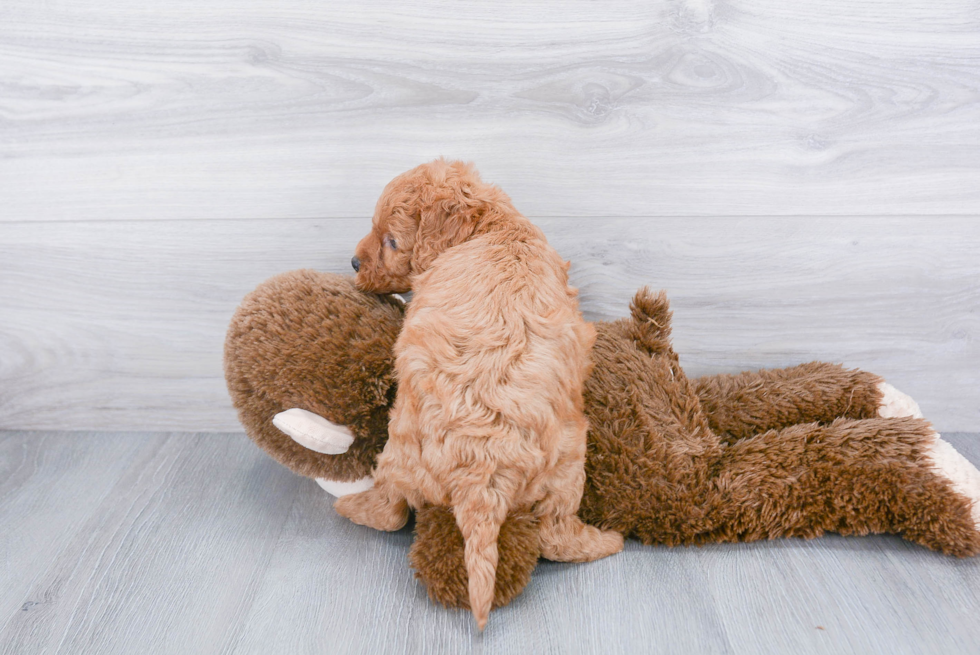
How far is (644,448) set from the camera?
98 centimetres

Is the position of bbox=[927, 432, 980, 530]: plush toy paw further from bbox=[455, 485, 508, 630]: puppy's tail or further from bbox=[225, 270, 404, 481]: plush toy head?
bbox=[225, 270, 404, 481]: plush toy head

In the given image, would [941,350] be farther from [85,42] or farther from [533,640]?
[85,42]

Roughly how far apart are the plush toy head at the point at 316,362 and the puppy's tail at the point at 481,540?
239 mm

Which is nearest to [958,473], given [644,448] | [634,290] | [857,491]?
[857,491]

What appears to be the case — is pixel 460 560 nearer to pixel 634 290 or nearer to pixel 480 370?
pixel 480 370

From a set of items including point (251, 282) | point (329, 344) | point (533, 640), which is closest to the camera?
point (533, 640)

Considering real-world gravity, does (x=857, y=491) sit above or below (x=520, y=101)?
below

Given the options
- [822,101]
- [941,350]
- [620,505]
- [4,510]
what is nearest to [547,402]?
[620,505]

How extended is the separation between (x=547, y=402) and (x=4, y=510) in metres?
0.98

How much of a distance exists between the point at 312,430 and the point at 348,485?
0.14 metres

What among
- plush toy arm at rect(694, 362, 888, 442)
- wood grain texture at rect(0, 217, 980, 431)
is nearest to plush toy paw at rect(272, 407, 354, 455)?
wood grain texture at rect(0, 217, 980, 431)

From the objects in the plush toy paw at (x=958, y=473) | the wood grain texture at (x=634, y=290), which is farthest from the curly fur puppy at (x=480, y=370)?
the plush toy paw at (x=958, y=473)

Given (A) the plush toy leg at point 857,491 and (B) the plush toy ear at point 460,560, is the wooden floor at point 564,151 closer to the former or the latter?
(A) the plush toy leg at point 857,491

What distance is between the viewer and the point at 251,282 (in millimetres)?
1225
